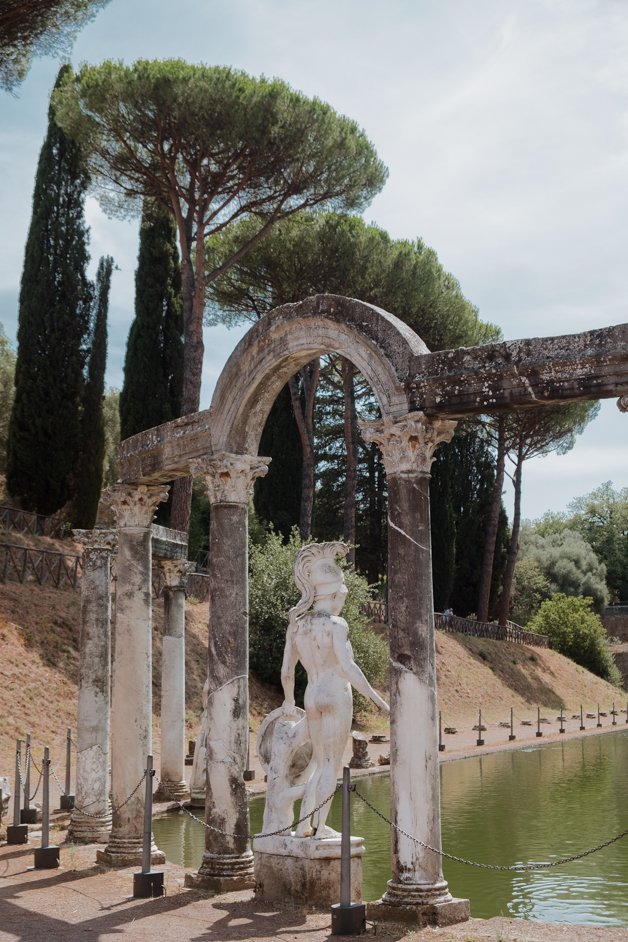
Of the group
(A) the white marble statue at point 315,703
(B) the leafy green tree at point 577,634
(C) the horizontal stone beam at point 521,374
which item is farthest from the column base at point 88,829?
(B) the leafy green tree at point 577,634

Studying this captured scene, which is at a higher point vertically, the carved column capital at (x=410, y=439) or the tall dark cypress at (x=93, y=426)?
the tall dark cypress at (x=93, y=426)

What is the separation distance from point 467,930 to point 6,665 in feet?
47.8

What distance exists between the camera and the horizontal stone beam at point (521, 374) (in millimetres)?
6953

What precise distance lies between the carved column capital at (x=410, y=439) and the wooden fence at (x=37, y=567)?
16512 millimetres

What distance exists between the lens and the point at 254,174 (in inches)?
927

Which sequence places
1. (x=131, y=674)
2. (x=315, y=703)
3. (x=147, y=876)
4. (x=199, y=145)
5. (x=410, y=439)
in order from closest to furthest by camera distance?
(x=410, y=439) < (x=315, y=703) < (x=147, y=876) < (x=131, y=674) < (x=199, y=145)

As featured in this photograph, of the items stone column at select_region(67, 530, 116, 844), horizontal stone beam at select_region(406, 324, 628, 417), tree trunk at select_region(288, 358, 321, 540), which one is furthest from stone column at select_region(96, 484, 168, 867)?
tree trunk at select_region(288, 358, 321, 540)

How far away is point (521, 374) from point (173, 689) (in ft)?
29.9

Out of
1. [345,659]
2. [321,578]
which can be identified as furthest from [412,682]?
[321,578]

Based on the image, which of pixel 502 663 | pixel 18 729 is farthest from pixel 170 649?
pixel 502 663

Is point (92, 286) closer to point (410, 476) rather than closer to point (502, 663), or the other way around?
point (502, 663)

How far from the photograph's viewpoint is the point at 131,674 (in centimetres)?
1028

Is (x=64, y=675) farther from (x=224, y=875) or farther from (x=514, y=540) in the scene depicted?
(x=514, y=540)

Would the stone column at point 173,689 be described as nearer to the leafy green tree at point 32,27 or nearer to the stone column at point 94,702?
the stone column at point 94,702
